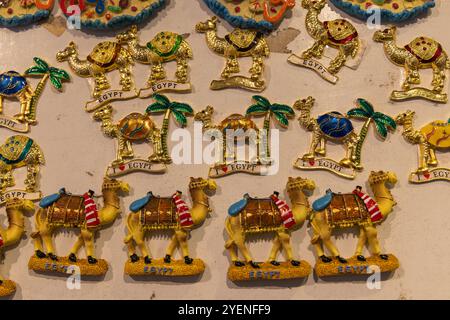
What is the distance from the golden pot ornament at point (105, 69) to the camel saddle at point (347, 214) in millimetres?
675

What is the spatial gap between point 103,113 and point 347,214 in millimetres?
767

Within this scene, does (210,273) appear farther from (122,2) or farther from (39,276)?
(122,2)

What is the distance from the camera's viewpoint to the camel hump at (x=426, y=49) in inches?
53.1

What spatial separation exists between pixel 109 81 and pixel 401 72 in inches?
34.7

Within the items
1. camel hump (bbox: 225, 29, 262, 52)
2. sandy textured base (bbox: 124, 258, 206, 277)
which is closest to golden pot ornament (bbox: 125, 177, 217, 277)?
sandy textured base (bbox: 124, 258, 206, 277)

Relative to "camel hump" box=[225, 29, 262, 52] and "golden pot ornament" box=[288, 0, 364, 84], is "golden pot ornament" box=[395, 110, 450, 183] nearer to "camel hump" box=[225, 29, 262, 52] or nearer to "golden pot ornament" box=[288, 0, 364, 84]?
"golden pot ornament" box=[288, 0, 364, 84]

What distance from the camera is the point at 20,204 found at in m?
1.35

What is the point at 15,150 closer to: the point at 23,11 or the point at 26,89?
the point at 26,89

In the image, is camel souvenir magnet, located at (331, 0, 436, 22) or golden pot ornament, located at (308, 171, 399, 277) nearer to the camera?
golden pot ornament, located at (308, 171, 399, 277)

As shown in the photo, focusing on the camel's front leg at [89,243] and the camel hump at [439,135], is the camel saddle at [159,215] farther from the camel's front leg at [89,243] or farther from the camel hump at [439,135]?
the camel hump at [439,135]

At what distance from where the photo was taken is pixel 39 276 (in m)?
1.37

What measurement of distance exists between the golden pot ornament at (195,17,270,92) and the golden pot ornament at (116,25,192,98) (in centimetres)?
9

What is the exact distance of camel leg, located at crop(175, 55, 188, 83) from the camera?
1.41 meters

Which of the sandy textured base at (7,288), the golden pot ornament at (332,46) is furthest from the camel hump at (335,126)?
the sandy textured base at (7,288)
